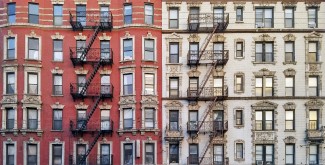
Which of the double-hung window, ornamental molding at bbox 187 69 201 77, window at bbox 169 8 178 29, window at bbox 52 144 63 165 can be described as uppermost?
window at bbox 169 8 178 29

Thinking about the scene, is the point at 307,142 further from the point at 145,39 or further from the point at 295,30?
the point at 145,39

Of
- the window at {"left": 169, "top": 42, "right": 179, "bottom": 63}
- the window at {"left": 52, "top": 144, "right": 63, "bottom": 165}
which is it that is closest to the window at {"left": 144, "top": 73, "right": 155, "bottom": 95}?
the window at {"left": 169, "top": 42, "right": 179, "bottom": 63}

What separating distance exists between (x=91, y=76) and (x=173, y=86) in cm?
754

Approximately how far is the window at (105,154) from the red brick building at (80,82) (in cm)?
9

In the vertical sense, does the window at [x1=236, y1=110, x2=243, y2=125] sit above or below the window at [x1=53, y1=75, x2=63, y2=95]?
below

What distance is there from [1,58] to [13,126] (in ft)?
21.1

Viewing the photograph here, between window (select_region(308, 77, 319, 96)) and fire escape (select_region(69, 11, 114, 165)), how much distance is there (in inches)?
714

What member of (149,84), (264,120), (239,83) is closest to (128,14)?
(149,84)

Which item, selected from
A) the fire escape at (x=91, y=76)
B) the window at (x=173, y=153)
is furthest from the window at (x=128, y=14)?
the window at (x=173, y=153)

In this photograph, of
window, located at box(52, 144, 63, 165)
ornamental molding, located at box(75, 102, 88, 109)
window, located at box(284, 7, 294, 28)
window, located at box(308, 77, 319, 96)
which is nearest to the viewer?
window, located at box(52, 144, 63, 165)

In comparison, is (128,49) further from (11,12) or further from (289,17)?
(289,17)

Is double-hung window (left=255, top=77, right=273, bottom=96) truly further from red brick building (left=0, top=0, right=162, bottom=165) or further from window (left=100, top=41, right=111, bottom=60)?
window (left=100, top=41, right=111, bottom=60)

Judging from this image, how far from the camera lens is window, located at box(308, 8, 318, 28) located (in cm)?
4666

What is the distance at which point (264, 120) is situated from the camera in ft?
151
